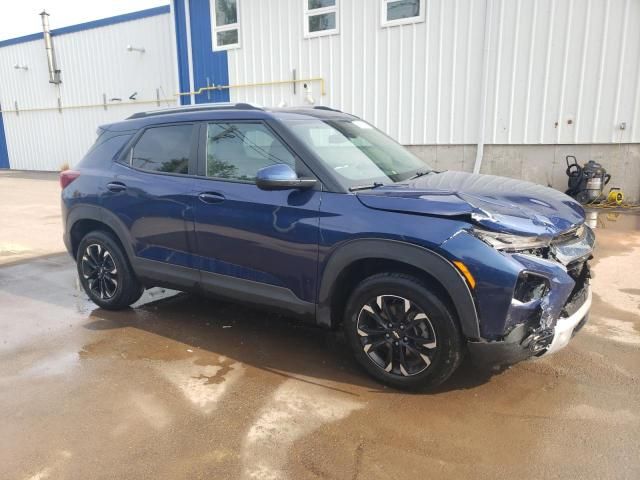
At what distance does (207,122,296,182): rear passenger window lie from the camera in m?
3.73

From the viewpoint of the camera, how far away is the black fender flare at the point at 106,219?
14.9 feet

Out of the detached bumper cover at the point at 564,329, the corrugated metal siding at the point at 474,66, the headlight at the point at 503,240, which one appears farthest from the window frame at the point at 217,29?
the detached bumper cover at the point at 564,329

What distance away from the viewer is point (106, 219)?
463 cm

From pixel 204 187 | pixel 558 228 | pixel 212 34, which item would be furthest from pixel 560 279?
pixel 212 34

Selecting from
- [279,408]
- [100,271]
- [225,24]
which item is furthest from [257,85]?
[279,408]

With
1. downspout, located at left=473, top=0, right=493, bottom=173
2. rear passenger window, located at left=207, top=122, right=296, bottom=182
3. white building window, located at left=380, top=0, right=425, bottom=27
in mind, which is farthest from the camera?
white building window, located at left=380, top=0, right=425, bottom=27

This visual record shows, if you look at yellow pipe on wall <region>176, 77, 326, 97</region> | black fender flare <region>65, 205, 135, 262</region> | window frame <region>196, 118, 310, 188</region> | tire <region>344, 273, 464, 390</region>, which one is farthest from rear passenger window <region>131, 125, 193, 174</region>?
→ yellow pipe on wall <region>176, 77, 326, 97</region>

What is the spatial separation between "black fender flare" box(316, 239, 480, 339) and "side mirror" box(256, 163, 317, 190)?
Answer: 1.67 feet

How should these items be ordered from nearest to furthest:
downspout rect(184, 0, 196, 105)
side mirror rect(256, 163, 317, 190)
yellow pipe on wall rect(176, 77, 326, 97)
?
side mirror rect(256, 163, 317, 190) < yellow pipe on wall rect(176, 77, 326, 97) < downspout rect(184, 0, 196, 105)

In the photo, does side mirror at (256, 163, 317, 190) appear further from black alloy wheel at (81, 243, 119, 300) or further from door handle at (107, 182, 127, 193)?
black alloy wheel at (81, 243, 119, 300)

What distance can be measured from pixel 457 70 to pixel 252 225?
8.30 m

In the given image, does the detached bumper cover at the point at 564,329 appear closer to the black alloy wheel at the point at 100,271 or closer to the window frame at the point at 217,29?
the black alloy wheel at the point at 100,271

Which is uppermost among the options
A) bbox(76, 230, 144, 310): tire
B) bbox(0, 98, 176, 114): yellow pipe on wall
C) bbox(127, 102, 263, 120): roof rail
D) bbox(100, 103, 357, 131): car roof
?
bbox(0, 98, 176, 114): yellow pipe on wall

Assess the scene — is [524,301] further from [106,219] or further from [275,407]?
[106,219]
